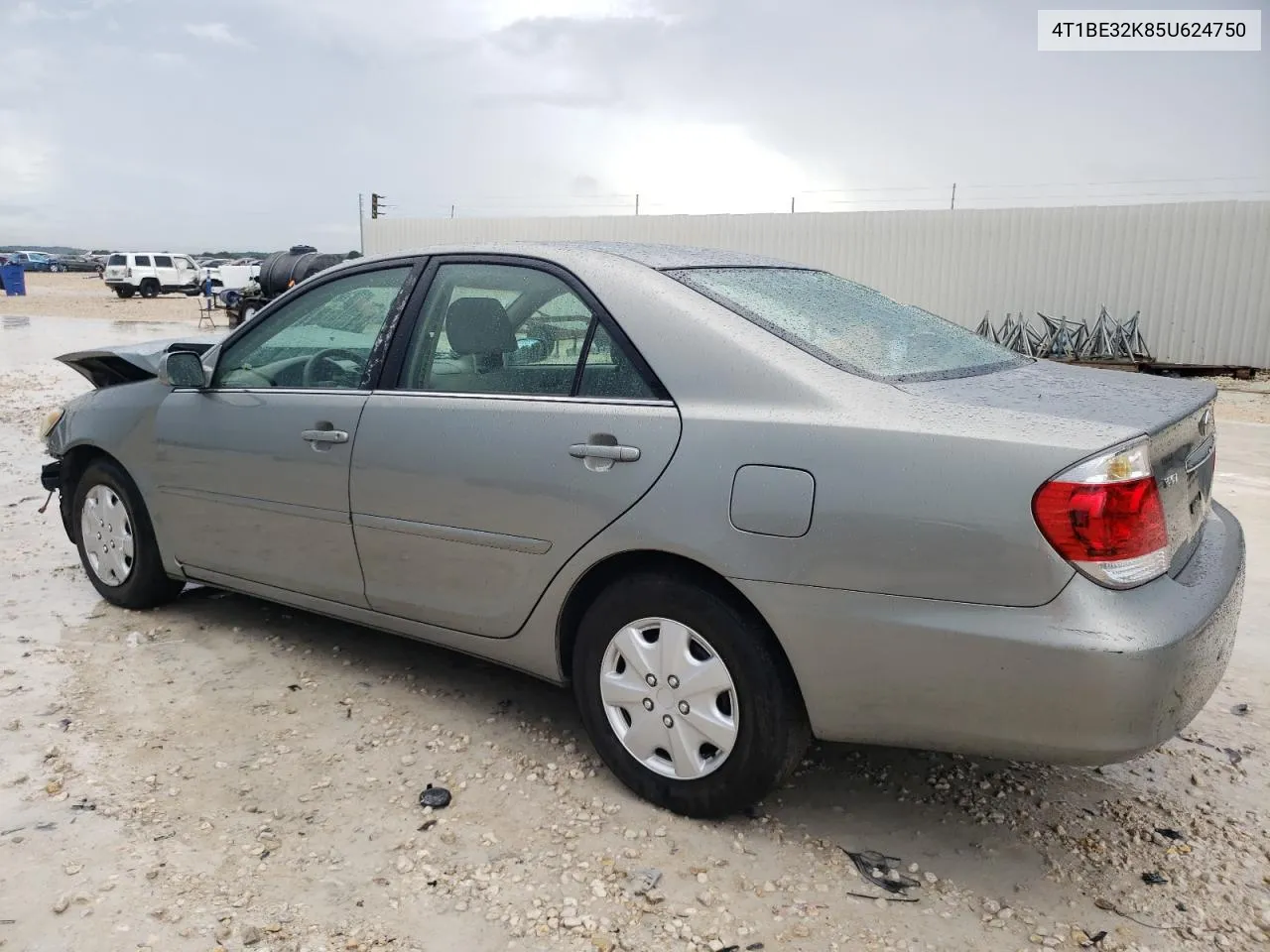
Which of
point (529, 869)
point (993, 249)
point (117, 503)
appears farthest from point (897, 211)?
point (529, 869)

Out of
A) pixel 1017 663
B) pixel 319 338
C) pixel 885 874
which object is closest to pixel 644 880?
pixel 885 874

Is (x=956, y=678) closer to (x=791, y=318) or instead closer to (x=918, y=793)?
(x=918, y=793)

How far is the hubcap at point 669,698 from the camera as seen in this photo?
Answer: 267 centimetres

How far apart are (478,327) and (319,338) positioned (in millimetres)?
842

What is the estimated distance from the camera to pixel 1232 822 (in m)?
2.87

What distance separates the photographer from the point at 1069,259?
671 inches

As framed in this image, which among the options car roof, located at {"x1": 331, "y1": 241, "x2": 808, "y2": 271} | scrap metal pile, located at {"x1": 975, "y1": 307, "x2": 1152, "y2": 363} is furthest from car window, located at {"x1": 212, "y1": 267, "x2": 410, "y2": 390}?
scrap metal pile, located at {"x1": 975, "y1": 307, "x2": 1152, "y2": 363}

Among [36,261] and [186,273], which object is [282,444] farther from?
[36,261]

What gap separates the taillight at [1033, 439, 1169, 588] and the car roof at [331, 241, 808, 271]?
4.38 ft

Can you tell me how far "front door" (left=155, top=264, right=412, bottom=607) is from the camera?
351 cm

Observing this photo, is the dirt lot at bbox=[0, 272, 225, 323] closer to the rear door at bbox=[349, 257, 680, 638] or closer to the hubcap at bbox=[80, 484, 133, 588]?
the hubcap at bbox=[80, 484, 133, 588]

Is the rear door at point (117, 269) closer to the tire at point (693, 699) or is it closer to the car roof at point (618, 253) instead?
the car roof at point (618, 253)

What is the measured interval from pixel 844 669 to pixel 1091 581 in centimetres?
59

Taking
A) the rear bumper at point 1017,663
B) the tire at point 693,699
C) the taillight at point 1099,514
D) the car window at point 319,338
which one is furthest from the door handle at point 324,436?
the taillight at point 1099,514
